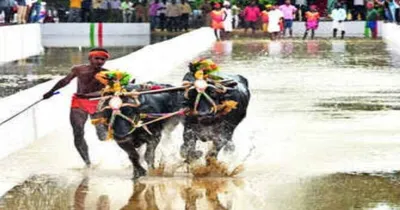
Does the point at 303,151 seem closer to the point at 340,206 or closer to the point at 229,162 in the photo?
the point at 229,162

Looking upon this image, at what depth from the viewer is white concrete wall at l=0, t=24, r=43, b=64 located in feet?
90.7

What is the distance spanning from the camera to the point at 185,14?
46.6 m

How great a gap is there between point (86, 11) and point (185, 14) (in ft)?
15.2

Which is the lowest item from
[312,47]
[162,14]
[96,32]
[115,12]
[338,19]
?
[96,32]

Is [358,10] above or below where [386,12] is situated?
below

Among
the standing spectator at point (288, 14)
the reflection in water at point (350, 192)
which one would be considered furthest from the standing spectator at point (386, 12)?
the reflection in water at point (350, 192)

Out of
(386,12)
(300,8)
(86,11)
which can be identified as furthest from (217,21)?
(300,8)

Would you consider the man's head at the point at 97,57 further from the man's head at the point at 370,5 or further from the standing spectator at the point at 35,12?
the man's head at the point at 370,5

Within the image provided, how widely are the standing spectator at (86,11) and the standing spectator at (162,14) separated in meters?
3.38

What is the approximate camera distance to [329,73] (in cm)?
2214

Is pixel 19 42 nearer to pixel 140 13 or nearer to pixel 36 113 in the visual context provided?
pixel 36 113

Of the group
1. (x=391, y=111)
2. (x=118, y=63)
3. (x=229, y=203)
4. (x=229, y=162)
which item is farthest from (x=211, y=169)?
(x=118, y=63)

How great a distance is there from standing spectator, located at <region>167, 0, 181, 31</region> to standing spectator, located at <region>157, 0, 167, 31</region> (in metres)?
0.30

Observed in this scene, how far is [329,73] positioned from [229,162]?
11.9 meters
